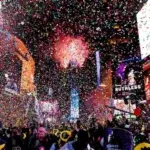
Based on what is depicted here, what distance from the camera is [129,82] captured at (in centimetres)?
2666

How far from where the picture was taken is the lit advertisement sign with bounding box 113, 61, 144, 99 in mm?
26188

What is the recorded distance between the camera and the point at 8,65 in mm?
45906

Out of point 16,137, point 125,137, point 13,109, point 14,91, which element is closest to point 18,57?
point 14,91

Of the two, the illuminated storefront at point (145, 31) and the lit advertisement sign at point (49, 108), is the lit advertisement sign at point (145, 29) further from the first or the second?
the lit advertisement sign at point (49, 108)

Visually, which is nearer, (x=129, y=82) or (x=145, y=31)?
(x=145, y=31)

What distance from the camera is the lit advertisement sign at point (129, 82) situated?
2619cm

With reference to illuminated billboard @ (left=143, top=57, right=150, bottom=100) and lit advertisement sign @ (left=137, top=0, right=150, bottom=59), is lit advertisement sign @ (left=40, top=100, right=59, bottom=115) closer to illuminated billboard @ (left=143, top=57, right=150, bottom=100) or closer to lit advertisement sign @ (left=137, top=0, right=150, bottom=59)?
illuminated billboard @ (left=143, top=57, right=150, bottom=100)

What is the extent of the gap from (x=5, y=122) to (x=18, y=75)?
1401 centimetres

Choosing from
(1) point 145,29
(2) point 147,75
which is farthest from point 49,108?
(1) point 145,29

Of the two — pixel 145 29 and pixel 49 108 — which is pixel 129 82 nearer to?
pixel 145 29

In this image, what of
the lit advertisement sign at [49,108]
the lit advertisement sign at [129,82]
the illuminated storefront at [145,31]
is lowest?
the lit advertisement sign at [129,82]

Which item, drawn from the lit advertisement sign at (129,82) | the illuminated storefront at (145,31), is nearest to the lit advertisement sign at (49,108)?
the lit advertisement sign at (129,82)

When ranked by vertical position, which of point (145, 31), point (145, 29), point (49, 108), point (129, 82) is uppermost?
point (49, 108)

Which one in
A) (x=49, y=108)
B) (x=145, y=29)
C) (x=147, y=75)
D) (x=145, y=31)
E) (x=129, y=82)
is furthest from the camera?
(x=49, y=108)
